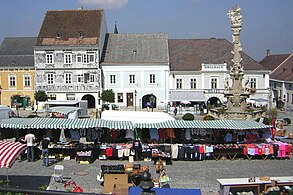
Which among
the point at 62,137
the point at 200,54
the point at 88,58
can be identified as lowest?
the point at 62,137

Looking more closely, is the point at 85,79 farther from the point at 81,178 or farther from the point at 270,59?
the point at 270,59

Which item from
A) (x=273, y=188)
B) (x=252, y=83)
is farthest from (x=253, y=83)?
(x=273, y=188)

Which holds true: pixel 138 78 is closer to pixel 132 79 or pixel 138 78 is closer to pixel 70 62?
pixel 132 79

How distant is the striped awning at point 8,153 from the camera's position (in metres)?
11.2

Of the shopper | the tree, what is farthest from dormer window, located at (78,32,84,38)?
the shopper

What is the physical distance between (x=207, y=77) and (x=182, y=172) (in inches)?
1138

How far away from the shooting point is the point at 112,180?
12664 millimetres

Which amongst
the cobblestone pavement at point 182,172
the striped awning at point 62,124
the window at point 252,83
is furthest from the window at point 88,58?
the cobblestone pavement at point 182,172

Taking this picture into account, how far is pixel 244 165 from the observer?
659 inches

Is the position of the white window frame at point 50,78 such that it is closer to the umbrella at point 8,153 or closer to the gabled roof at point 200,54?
the gabled roof at point 200,54

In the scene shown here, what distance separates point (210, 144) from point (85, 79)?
26.7 meters

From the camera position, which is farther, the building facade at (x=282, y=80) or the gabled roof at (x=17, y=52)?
the building facade at (x=282, y=80)

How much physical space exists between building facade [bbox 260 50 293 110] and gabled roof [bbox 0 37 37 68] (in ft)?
102

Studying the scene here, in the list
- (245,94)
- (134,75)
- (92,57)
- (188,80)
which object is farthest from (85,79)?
(245,94)
